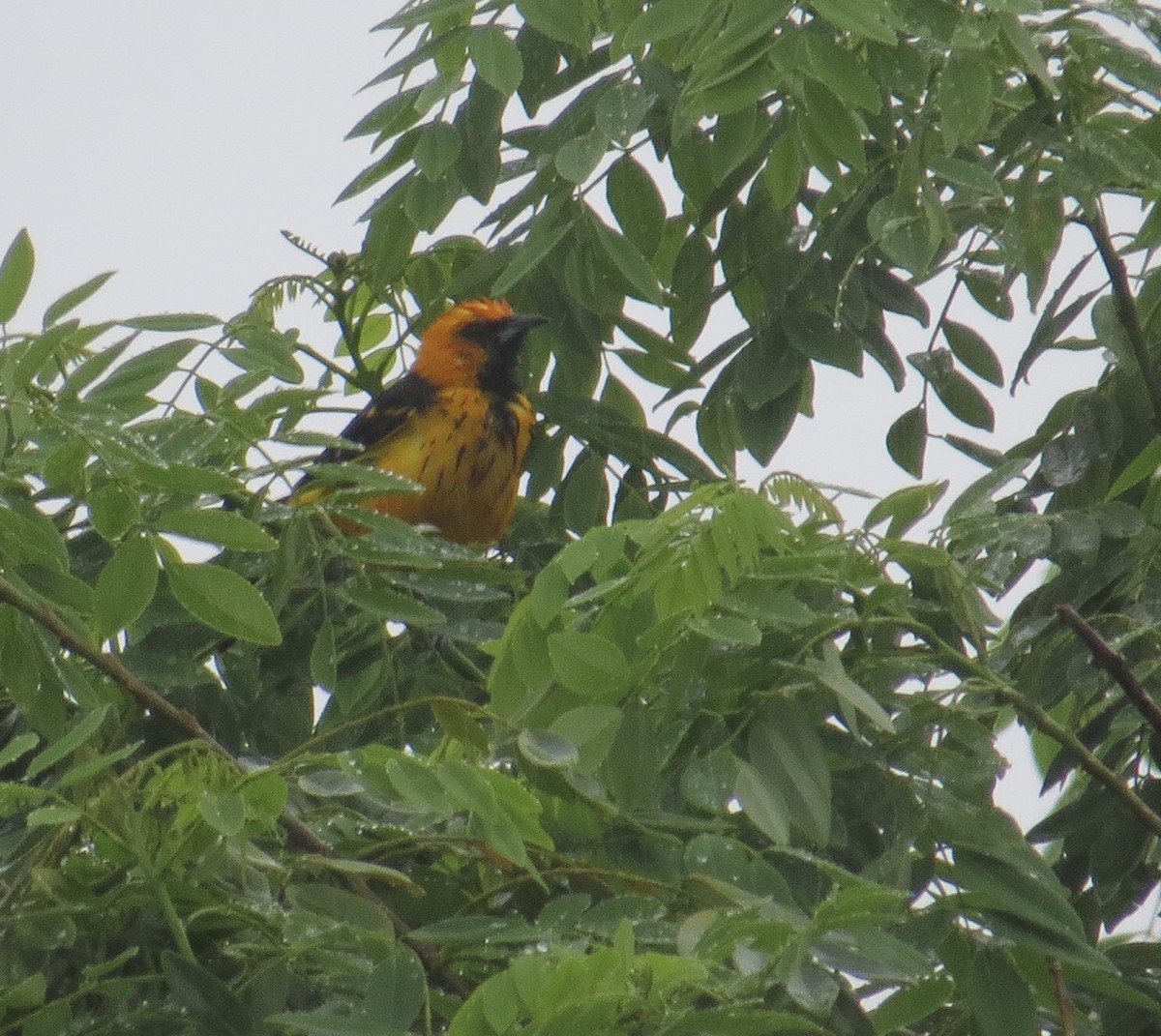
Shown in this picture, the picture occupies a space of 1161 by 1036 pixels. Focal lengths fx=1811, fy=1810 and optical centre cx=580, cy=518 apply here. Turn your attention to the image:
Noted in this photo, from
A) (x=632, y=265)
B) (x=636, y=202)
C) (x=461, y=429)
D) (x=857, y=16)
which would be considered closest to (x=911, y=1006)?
(x=857, y=16)

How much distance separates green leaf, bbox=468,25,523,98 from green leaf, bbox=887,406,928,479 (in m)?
1.06

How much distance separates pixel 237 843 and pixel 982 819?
841mm

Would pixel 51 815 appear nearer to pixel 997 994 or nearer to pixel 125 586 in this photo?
pixel 125 586

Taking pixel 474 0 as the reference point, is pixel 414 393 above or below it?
below

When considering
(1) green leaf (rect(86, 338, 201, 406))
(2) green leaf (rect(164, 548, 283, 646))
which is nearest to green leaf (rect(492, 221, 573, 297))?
(1) green leaf (rect(86, 338, 201, 406))

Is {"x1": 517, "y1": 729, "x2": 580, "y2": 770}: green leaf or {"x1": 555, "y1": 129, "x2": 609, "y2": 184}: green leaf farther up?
{"x1": 555, "y1": 129, "x2": 609, "y2": 184}: green leaf

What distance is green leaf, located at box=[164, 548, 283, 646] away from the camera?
6.64 ft

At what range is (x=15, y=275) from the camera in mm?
2344

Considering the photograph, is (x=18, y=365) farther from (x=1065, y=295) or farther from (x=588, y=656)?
(x=1065, y=295)

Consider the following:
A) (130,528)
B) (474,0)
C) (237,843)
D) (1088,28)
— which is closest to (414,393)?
(474,0)

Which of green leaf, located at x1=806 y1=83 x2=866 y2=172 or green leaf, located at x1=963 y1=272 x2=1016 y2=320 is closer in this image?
green leaf, located at x1=806 y1=83 x2=866 y2=172

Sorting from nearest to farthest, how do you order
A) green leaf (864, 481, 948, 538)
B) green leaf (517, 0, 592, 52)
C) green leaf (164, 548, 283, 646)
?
green leaf (164, 548, 283, 646), green leaf (864, 481, 948, 538), green leaf (517, 0, 592, 52)

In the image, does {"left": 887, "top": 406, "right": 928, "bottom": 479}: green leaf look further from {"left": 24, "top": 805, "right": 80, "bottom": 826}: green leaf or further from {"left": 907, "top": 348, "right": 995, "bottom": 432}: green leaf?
{"left": 24, "top": 805, "right": 80, "bottom": 826}: green leaf

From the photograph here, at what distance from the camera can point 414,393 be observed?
5465 millimetres
